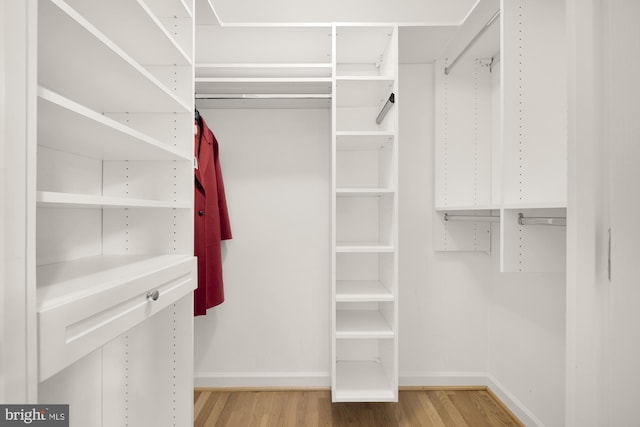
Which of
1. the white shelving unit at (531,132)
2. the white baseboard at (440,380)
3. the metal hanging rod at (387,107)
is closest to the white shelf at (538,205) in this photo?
the white shelving unit at (531,132)

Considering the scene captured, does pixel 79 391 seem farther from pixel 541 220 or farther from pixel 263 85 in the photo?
pixel 541 220

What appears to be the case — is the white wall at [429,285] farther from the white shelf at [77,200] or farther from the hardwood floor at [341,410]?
the white shelf at [77,200]

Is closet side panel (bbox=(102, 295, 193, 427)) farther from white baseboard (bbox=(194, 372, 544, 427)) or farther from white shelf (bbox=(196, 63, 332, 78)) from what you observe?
white shelf (bbox=(196, 63, 332, 78))

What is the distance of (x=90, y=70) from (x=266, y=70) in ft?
3.63

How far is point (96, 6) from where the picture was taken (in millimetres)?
999

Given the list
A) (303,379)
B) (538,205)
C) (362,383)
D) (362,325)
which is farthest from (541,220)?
(303,379)

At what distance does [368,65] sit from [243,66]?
0.84 meters

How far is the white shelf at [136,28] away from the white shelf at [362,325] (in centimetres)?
148

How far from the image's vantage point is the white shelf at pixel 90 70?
0.73m

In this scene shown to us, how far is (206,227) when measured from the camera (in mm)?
1896

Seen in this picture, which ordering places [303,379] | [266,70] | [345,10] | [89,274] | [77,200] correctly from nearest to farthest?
[77,200]
[89,274]
[266,70]
[345,10]
[303,379]

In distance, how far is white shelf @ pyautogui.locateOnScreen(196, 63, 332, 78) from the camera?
1768mm

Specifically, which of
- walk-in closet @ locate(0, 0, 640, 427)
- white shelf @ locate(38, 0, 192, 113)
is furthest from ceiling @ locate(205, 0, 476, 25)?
white shelf @ locate(38, 0, 192, 113)

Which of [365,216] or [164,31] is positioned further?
[365,216]
